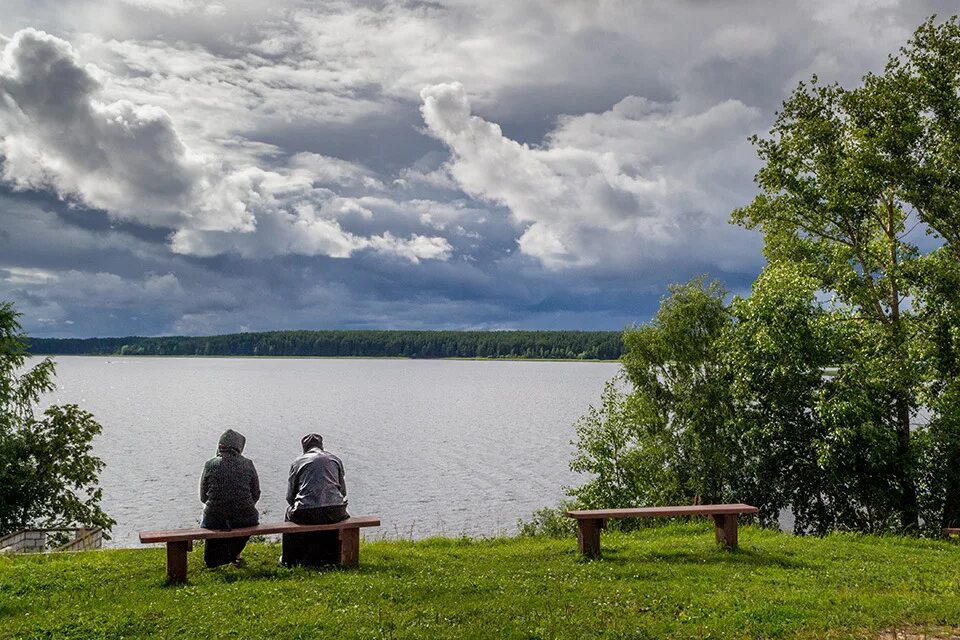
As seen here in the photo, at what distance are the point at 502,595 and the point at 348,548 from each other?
3.75 meters

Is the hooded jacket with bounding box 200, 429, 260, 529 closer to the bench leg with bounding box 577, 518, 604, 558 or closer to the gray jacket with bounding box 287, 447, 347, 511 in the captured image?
the gray jacket with bounding box 287, 447, 347, 511

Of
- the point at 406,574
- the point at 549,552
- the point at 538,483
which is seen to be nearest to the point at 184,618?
the point at 406,574

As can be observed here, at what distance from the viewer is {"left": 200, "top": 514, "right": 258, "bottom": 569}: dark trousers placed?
43.4 feet

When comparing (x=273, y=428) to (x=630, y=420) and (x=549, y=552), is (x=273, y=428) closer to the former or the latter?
(x=630, y=420)

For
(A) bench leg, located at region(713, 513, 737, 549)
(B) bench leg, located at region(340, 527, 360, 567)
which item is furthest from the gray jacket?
(A) bench leg, located at region(713, 513, 737, 549)

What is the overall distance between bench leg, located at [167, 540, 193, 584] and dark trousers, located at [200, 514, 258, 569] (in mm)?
850

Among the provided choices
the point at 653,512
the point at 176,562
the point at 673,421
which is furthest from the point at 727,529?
the point at 673,421

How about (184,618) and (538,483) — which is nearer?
(184,618)

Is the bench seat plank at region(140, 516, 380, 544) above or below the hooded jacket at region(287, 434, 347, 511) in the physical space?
below

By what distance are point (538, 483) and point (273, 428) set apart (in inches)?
1543

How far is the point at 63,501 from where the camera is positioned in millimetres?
25562

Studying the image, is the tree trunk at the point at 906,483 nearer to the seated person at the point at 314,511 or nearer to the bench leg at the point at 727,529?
the bench leg at the point at 727,529

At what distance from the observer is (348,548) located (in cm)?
1355

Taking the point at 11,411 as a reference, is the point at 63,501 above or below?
below
